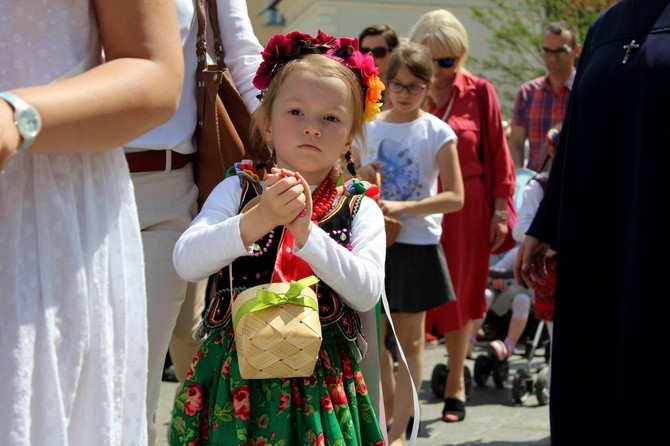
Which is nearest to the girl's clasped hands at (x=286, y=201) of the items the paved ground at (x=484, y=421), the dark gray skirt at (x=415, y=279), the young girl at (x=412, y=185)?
the young girl at (x=412, y=185)

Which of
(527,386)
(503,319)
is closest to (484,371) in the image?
(527,386)

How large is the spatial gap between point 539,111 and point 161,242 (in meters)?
5.96

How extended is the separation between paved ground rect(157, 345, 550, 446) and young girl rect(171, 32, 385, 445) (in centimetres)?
317

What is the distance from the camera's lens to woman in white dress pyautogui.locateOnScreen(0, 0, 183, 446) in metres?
1.77

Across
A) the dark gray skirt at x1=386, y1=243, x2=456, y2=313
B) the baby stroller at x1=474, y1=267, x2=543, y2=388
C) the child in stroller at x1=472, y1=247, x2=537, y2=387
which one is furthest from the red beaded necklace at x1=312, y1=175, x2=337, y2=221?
the baby stroller at x1=474, y1=267, x2=543, y2=388

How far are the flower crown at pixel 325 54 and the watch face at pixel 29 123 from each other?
1968 mm

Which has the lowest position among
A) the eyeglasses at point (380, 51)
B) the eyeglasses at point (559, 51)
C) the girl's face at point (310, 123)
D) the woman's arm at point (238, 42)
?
the girl's face at point (310, 123)

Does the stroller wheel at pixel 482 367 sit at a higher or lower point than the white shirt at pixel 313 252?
lower

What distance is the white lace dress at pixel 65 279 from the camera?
1.80m

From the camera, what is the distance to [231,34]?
3955 millimetres

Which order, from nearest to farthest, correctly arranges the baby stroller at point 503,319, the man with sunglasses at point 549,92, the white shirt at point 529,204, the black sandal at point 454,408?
the white shirt at point 529,204
the black sandal at point 454,408
the man with sunglasses at point 549,92
the baby stroller at point 503,319

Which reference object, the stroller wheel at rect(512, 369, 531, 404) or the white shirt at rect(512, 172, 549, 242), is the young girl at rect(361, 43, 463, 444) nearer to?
the white shirt at rect(512, 172, 549, 242)

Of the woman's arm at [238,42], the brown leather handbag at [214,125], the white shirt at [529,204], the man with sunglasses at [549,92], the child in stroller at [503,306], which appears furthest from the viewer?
the man with sunglasses at [549,92]

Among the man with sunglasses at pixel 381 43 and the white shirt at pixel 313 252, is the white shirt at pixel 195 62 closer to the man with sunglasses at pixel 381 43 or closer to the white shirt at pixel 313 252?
the white shirt at pixel 313 252
